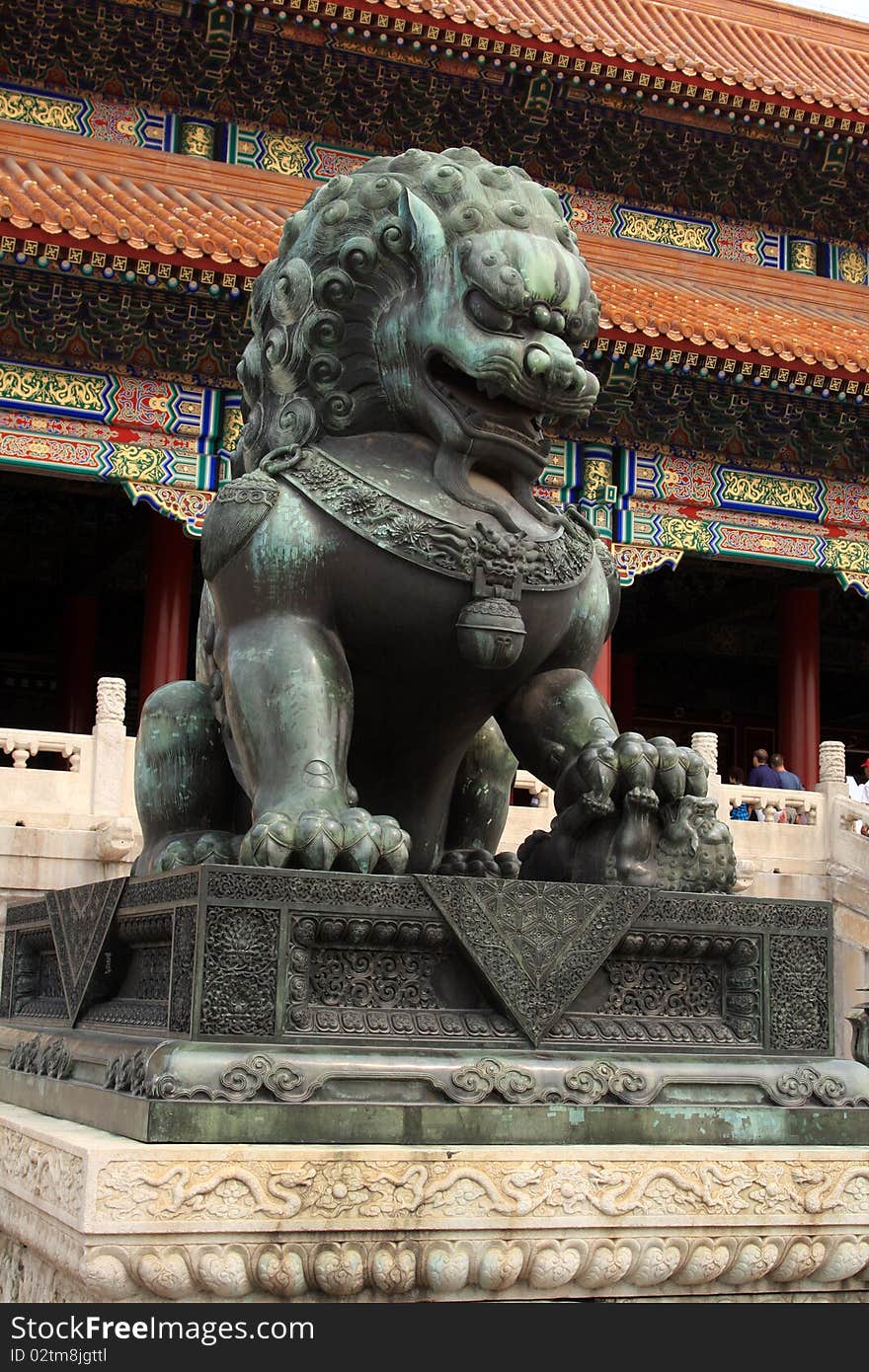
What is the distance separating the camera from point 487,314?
2.86 metres

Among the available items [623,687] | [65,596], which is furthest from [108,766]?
[623,687]

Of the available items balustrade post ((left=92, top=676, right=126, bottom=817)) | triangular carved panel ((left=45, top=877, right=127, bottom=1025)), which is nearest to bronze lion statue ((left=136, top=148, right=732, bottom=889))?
triangular carved panel ((left=45, top=877, right=127, bottom=1025))

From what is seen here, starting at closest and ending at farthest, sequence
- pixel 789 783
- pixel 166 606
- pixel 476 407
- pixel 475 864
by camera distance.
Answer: pixel 476 407, pixel 475 864, pixel 166 606, pixel 789 783

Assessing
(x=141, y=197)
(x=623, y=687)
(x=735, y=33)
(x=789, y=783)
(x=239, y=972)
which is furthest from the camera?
(x=735, y=33)

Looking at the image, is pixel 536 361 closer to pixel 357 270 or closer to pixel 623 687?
pixel 357 270

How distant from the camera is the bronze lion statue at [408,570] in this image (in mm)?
2807

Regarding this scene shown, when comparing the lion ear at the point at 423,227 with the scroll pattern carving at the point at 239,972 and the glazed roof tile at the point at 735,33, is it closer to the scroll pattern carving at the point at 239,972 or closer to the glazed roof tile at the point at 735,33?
the scroll pattern carving at the point at 239,972

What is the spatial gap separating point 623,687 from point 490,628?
14.7 metres

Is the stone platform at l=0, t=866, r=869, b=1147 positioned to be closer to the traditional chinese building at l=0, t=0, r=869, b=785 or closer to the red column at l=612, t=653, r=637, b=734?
the traditional chinese building at l=0, t=0, r=869, b=785

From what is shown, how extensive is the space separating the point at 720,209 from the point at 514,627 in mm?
13877

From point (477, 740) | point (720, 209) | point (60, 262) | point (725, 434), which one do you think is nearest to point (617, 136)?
point (720, 209)

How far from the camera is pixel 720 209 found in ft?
51.4

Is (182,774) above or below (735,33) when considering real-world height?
below

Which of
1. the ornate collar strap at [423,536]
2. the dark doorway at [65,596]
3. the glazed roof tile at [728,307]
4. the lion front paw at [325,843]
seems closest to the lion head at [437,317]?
the ornate collar strap at [423,536]
